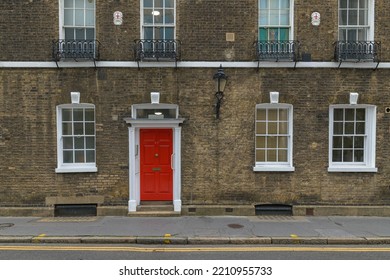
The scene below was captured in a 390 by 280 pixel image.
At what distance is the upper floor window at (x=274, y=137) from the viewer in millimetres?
9000

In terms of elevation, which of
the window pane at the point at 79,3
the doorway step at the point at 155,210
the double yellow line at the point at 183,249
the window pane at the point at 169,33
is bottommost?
the double yellow line at the point at 183,249

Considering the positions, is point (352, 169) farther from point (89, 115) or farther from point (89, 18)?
point (89, 18)

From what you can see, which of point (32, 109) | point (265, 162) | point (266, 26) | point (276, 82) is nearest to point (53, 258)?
point (32, 109)

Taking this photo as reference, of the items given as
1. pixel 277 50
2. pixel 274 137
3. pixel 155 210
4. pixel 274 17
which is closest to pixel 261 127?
pixel 274 137

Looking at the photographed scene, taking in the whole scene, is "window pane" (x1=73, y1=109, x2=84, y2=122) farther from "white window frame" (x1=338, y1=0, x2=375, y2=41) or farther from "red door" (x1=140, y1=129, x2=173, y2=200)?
"white window frame" (x1=338, y1=0, x2=375, y2=41)

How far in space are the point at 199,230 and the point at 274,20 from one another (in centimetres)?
655

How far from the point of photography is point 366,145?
912 cm

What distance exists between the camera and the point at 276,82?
347 inches

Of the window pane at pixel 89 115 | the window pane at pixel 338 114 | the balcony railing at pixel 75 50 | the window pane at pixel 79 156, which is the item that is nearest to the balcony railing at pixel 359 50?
the window pane at pixel 338 114

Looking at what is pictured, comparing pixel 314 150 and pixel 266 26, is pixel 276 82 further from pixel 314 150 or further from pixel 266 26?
pixel 314 150

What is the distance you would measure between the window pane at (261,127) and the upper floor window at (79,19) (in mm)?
5676

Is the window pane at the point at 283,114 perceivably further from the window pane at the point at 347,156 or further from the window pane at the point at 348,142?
the window pane at the point at 347,156

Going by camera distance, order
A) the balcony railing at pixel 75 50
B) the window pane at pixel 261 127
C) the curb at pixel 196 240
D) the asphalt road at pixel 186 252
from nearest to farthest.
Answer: the asphalt road at pixel 186 252
the curb at pixel 196 240
the balcony railing at pixel 75 50
the window pane at pixel 261 127

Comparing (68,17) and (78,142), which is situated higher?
(68,17)
